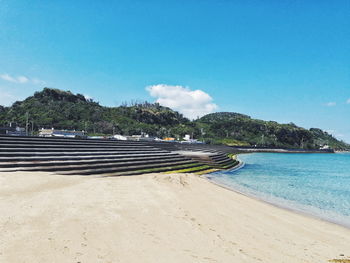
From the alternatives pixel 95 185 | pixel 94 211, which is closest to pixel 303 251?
pixel 94 211

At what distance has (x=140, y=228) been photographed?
6527mm

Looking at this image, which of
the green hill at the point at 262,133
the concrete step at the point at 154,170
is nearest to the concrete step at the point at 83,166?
the concrete step at the point at 154,170

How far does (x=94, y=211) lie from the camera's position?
7488 mm

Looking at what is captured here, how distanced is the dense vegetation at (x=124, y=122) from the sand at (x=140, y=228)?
66.3m

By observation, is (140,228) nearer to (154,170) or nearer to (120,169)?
(120,169)

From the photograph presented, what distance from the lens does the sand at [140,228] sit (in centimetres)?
496

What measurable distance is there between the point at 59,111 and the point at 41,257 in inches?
4554

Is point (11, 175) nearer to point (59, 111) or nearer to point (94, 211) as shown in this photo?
point (94, 211)

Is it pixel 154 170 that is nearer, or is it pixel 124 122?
pixel 154 170

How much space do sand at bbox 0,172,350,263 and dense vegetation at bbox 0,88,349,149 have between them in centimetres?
6626

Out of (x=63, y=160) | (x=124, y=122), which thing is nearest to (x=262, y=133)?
(x=124, y=122)

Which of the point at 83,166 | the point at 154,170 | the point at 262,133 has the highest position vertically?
the point at 262,133

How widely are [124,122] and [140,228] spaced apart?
117 metres

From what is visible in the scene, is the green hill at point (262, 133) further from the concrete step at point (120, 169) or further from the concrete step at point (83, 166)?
the concrete step at point (83, 166)
